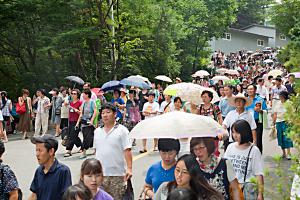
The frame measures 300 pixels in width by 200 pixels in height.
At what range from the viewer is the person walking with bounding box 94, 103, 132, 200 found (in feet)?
19.3

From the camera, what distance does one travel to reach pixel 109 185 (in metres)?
5.87

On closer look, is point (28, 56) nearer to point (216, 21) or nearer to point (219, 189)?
point (216, 21)

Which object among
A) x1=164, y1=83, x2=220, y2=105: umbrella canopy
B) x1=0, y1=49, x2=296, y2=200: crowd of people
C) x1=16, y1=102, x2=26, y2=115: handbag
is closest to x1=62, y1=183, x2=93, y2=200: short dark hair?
x1=0, y1=49, x2=296, y2=200: crowd of people

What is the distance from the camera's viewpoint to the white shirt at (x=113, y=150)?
592 cm

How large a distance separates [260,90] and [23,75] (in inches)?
437

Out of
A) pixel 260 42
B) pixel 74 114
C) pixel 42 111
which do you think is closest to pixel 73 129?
pixel 74 114

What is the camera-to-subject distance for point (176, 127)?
197 inches

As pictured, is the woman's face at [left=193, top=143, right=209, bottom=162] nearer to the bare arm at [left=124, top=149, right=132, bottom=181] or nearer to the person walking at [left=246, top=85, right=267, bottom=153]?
the bare arm at [left=124, top=149, right=132, bottom=181]

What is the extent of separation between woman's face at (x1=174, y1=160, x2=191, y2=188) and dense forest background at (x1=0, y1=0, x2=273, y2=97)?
1656 centimetres

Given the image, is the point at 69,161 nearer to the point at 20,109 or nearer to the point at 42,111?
the point at 42,111

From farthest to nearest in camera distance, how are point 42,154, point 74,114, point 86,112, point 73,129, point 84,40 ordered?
point 84,40, point 74,114, point 73,129, point 86,112, point 42,154

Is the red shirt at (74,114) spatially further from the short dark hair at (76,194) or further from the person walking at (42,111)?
the short dark hair at (76,194)

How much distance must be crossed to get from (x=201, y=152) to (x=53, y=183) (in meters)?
1.48

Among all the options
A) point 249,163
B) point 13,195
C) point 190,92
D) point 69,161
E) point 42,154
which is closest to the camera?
point 13,195
